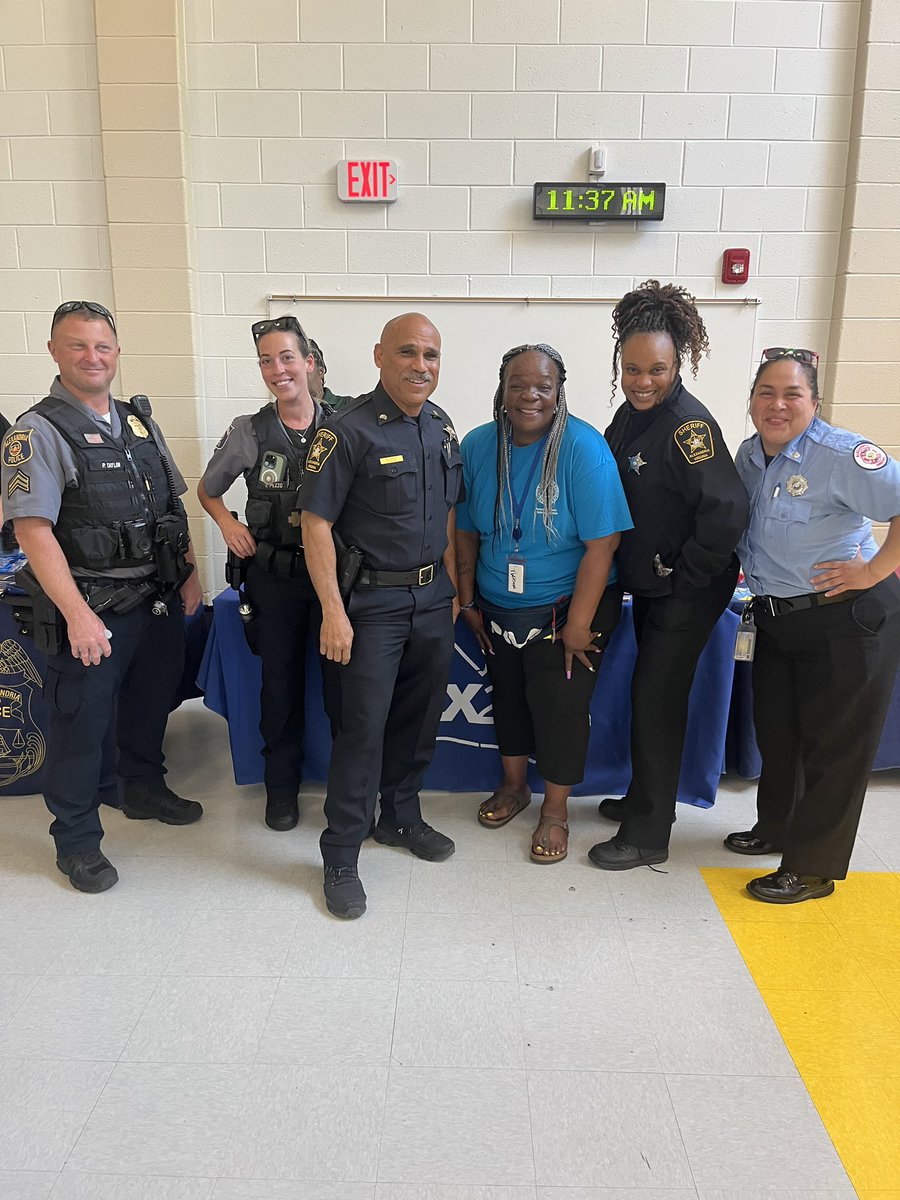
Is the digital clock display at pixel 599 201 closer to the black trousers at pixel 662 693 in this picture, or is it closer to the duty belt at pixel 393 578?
the black trousers at pixel 662 693

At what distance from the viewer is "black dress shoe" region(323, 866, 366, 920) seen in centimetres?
222

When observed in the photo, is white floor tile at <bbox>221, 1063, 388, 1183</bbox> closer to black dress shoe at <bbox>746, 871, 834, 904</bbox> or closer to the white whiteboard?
black dress shoe at <bbox>746, 871, 834, 904</bbox>

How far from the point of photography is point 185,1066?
1.72m

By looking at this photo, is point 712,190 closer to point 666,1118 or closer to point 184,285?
point 184,285

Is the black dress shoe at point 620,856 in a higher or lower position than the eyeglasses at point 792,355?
lower

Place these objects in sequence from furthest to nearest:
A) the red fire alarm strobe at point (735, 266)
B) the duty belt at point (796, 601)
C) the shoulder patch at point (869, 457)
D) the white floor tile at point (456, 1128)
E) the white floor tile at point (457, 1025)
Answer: the red fire alarm strobe at point (735, 266)
the duty belt at point (796, 601)
the shoulder patch at point (869, 457)
the white floor tile at point (457, 1025)
the white floor tile at point (456, 1128)

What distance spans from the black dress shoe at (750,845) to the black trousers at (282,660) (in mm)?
1468

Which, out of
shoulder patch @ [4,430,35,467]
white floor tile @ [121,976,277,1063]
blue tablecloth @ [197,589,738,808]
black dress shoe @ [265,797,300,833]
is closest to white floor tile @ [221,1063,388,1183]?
white floor tile @ [121,976,277,1063]

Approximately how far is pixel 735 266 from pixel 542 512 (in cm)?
222

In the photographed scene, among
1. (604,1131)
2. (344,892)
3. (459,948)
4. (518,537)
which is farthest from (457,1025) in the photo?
(518,537)

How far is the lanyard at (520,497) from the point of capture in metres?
2.27

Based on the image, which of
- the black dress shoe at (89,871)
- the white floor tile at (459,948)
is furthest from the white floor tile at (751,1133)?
the black dress shoe at (89,871)

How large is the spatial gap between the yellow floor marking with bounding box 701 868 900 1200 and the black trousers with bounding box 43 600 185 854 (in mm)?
1856

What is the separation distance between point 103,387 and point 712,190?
114 inches
